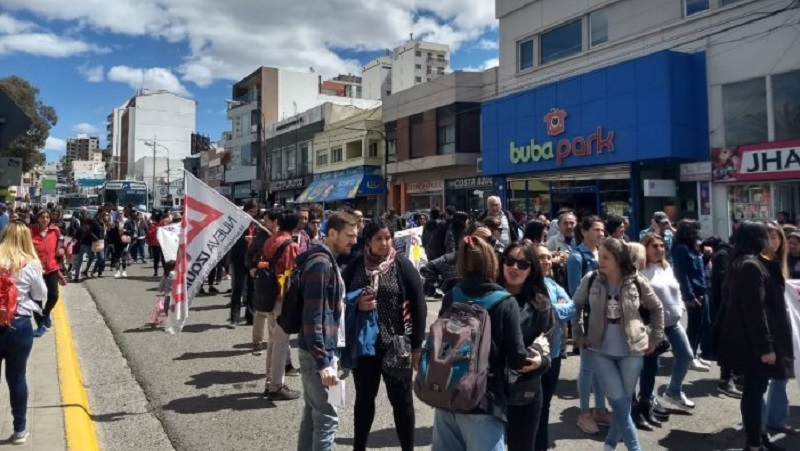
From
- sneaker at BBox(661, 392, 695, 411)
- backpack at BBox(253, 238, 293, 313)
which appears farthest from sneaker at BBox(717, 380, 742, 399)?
backpack at BBox(253, 238, 293, 313)

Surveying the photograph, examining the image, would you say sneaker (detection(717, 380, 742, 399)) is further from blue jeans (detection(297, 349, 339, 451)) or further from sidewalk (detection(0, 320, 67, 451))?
sidewalk (detection(0, 320, 67, 451))

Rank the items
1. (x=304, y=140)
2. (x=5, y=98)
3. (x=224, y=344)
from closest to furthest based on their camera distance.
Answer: (x=5, y=98) → (x=224, y=344) → (x=304, y=140)

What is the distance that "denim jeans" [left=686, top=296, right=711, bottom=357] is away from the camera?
6500 millimetres

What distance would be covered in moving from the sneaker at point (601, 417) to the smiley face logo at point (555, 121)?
65.4 feet

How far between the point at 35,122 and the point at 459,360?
1479 inches

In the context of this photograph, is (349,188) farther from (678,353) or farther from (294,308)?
(294,308)

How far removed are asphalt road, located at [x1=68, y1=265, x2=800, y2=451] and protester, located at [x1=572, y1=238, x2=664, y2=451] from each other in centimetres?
72

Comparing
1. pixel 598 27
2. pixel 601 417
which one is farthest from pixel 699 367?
pixel 598 27

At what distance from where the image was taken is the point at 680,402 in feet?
18.0

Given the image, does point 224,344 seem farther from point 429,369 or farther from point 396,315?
point 429,369

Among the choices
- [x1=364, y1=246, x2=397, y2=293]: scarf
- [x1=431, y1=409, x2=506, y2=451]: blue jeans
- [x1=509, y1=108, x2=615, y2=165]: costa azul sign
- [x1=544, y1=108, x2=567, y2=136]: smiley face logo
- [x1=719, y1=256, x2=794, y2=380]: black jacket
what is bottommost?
[x1=431, y1=409, x2=506, y2=451]: blue jeans

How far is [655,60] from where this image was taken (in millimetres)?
19781

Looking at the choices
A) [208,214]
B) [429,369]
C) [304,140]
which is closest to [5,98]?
[208,214]

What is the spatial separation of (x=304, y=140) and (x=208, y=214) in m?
41.8
